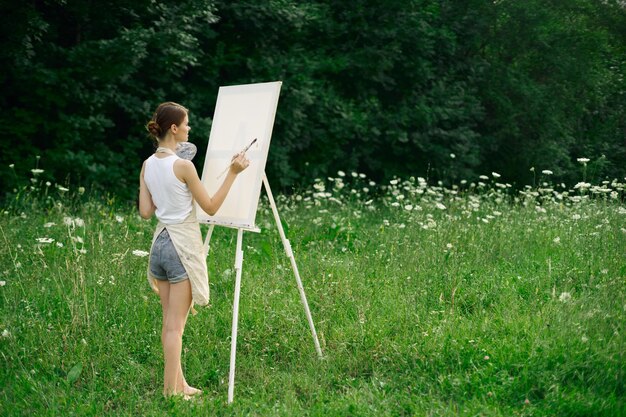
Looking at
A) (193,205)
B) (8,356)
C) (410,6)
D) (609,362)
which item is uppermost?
(410,6)

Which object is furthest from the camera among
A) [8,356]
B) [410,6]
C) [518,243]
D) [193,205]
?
[410,6]

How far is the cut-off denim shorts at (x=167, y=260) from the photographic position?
399cm

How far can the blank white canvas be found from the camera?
4.30 metres

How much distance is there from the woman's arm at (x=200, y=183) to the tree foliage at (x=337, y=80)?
4.76 meters

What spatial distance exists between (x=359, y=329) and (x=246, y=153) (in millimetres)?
1450

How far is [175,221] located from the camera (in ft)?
13.2

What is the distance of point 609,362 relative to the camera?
392 centimetres

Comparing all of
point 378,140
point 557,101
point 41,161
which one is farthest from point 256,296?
point 557,101

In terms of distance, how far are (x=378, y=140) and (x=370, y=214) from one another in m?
4.76

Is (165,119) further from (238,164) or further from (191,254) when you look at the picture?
(191,254)

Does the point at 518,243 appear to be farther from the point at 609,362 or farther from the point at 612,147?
the point at 612,147

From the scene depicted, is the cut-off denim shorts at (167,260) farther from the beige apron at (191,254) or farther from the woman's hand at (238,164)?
the woman's hand at (238,164)

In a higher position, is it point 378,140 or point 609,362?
point 378,140

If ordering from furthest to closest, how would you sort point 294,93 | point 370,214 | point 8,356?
point 294,93 < point 370,214 < point 8,356
